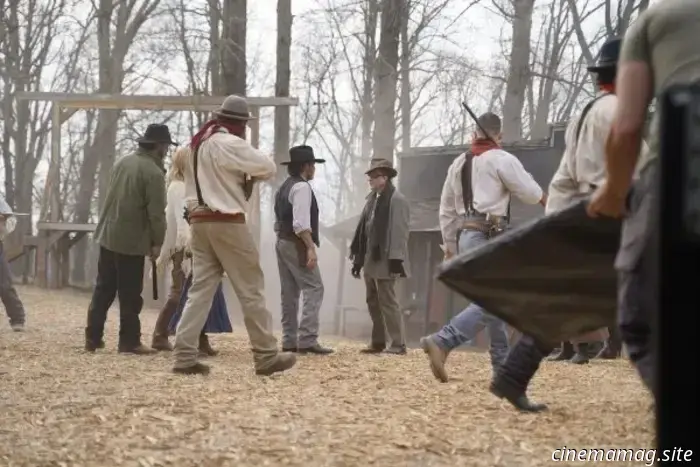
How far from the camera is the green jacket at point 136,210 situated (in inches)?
326

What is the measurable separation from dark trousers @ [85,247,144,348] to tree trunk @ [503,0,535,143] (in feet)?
46.6

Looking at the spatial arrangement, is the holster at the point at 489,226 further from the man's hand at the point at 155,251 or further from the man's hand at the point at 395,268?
the man's hand at the point at 155,251

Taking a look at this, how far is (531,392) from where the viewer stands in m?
5.89

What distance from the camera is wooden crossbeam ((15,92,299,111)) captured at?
671 inches

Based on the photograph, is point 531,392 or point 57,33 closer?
point 531,392

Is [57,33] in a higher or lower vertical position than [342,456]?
higher

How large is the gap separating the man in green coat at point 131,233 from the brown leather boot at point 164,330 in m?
0.36

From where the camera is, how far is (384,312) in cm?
955

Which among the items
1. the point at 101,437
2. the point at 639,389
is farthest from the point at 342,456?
the point at 639,389

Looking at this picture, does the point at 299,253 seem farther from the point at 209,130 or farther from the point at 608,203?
the point at 608,203

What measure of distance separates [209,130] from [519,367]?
325 centimetres

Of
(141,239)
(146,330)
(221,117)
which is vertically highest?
(221,117)

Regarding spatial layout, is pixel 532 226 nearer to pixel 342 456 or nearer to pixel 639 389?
pixel 342 456

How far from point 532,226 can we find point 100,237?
589 centimetres
